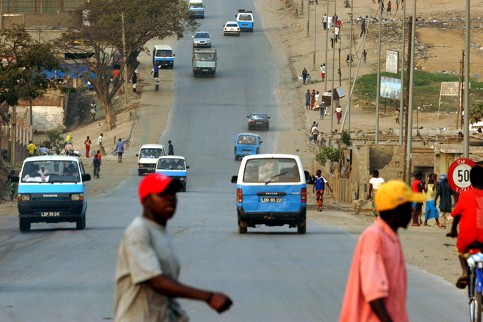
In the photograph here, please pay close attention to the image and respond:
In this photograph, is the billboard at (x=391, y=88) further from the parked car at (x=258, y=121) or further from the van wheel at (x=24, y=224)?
the van wheel at (x=24, y=224)

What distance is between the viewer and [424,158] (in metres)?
59.4

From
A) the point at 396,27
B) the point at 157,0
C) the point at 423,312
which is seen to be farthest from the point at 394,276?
the point at 396,27

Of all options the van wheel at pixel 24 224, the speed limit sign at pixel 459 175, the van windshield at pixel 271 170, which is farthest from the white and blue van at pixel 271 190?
the van wheel at pixel 24 224

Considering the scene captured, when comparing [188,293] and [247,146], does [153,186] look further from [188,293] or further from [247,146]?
[247,146]

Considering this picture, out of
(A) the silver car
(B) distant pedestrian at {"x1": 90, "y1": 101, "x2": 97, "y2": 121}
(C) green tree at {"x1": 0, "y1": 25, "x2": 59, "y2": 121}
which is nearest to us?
(C) green tree at {"x1": 0, "y1": 25, "x2": 59, "y2": 121}

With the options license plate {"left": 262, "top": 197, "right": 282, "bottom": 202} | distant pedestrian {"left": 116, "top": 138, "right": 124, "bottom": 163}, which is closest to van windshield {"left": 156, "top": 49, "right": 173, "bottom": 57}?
distant pedestrian {"left": 116, "top": 138, "right": 124, "bottom": 163}

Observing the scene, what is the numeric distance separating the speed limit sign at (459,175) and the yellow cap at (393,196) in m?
17.5

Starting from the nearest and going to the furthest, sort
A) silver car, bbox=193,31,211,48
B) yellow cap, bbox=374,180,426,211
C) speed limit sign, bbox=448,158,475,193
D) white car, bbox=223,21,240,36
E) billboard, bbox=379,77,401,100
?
yellow cap, bbox=374,180,426,211
speed limit sign, bbox=448,158,475,193
billboard, bbox=379,77,401,100
silver car, bbox=193,31,211,48
white car, bbox=223,21,240,36

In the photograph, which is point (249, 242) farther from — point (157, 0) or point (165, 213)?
point (157, 0)

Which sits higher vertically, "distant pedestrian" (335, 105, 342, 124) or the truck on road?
the truck on road

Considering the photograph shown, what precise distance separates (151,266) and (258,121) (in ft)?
254

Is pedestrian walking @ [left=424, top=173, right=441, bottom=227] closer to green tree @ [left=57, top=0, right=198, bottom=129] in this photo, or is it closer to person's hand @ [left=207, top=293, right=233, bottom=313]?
person's hand @ [left=207, top=293, right=233, bottom=313]

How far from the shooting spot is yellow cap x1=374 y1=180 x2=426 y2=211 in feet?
27.2

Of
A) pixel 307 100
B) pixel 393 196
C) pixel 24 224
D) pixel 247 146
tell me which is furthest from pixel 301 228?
pixel 307 100
